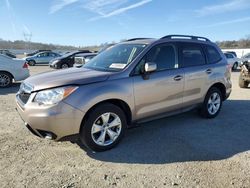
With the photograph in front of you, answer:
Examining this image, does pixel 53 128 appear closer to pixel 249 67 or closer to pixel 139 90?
pixel 139 90

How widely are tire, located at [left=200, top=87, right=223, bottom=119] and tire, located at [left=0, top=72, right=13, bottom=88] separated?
861 centimetres

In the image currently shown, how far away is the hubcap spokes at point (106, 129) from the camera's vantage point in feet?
15.5

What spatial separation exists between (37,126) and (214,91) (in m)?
4.23

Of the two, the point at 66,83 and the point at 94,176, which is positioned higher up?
the point at 66,83

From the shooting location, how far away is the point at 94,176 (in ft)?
13.2

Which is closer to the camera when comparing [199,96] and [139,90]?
[139,90]

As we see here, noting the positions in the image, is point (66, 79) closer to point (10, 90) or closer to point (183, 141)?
point (183, 141)

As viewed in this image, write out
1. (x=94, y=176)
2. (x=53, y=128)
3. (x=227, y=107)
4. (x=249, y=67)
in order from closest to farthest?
(x=94, y=176) < (x=53, y=128) < (x=227, y=107) < (x=249, y=67)

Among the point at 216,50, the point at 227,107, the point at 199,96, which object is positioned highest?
the point at 216,50

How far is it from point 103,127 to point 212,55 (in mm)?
3490

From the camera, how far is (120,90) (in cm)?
483

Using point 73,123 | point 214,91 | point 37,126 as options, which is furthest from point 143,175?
point 214,91

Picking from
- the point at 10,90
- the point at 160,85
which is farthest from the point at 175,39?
the point at 10,90

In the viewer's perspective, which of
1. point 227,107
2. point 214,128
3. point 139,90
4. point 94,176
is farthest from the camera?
point 227,107
